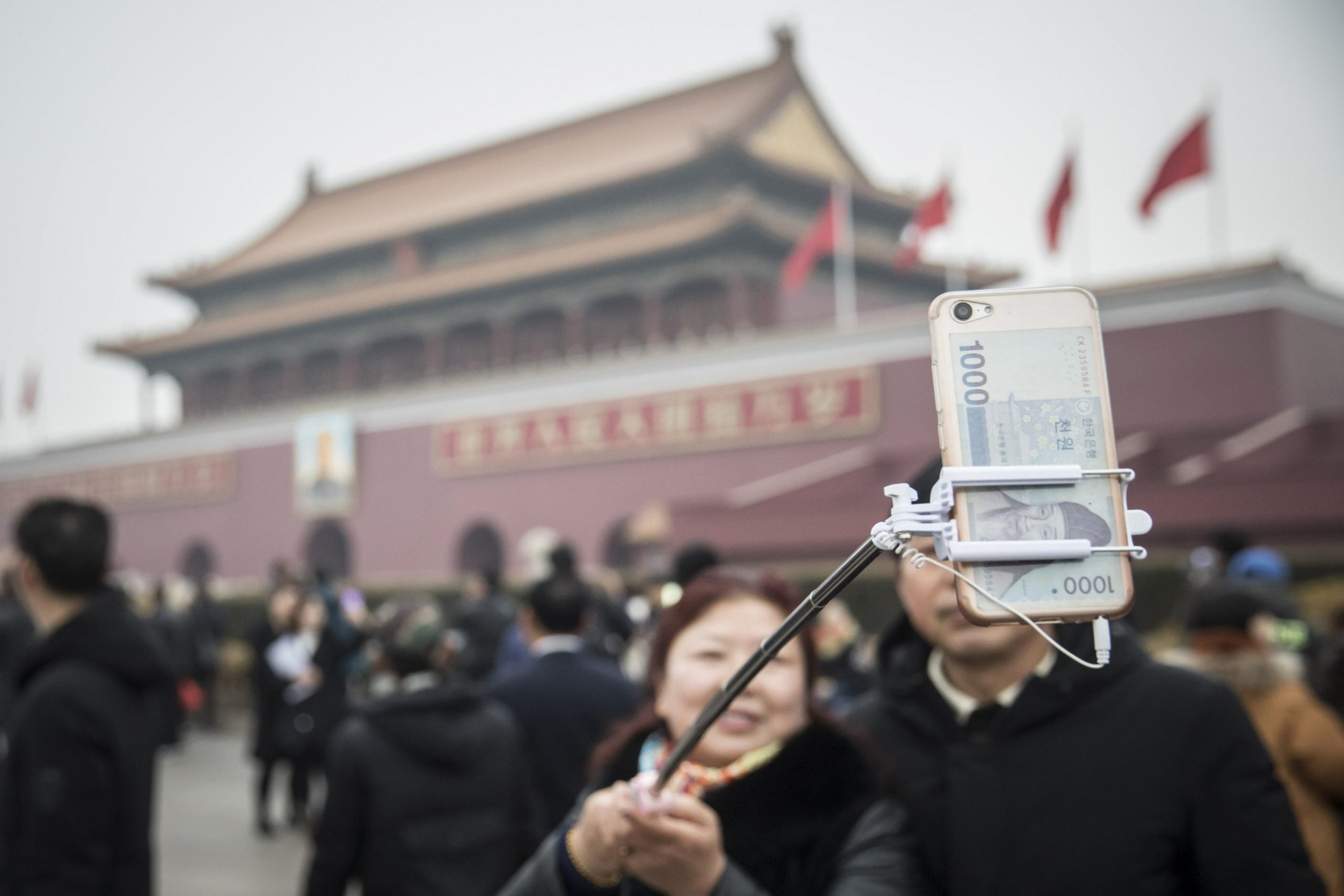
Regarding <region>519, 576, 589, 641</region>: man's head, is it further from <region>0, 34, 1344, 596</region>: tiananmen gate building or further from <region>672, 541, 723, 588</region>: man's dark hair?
<region>0, 34, 1344, 596</region>: tiananmen gate building

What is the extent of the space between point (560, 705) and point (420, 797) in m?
0.83

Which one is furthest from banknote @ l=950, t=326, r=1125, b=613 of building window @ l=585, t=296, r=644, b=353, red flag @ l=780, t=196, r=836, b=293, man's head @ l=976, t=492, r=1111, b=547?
building window @ l=585, t=296, r=644, b=353

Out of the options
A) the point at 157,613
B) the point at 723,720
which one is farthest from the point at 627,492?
the point at 723,720

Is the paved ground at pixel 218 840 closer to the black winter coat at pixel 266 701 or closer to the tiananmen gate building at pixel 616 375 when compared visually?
the black winter coat at pixel 266 701

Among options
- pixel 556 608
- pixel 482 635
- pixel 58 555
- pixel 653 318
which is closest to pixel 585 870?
pixel 58 555

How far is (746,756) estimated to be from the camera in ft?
4.91

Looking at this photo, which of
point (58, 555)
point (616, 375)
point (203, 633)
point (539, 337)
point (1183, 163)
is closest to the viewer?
point (58, 555)

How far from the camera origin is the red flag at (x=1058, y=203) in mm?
11656

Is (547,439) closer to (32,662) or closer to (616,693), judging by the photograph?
(616,693)

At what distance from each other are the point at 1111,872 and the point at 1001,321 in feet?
2.89

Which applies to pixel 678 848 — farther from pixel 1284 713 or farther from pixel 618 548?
pixel 618 548

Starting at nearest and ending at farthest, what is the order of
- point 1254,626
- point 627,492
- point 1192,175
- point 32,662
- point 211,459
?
point 32,662 → point 1254,626 → point 1192,175 → point 627,492 → point 211,459

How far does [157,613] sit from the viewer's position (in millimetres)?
8250

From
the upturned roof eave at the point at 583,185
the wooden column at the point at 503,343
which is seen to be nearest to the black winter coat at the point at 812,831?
the upturned roof eave at the point at 583,185
